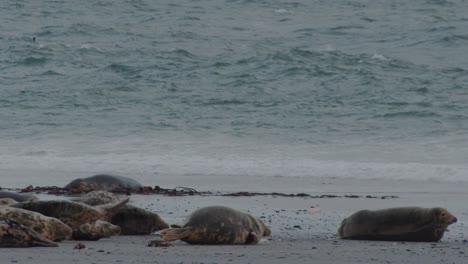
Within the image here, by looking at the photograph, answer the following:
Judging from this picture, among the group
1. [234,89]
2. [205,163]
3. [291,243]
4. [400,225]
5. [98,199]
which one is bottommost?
[291,243]

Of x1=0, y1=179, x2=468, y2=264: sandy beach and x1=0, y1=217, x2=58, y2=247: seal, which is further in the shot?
x1=0, y1=217, x2=58, y2=247: seal

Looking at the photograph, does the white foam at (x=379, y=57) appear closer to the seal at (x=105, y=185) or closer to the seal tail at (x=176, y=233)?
the seal at (x=105, y=185)

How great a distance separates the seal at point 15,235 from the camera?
19.7 feet

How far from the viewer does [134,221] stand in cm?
726

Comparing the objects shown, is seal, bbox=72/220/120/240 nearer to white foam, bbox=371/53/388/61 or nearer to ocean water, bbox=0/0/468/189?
ocean water, bbox=0/0/468/189

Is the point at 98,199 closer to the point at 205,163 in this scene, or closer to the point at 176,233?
the point at 176,233

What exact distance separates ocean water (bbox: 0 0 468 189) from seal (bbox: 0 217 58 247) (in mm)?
5542

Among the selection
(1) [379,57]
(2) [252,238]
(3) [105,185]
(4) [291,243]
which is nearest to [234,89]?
(1) [379,57]

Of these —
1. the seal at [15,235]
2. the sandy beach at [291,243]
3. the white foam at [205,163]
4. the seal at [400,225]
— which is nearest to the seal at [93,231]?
the sandy beach at [291,243]

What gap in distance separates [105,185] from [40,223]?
415 cm

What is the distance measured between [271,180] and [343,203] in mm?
2134

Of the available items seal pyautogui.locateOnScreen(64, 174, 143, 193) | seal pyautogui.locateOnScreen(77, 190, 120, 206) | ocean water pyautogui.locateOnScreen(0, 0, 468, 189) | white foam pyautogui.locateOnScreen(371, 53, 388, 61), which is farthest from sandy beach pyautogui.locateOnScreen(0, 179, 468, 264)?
white foam pyautogui.locateOnScreen(371, 53, 388, 61)

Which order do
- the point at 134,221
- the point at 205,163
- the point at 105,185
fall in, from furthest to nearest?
the point at 205,163 < the point at 105,185 < the point at 134,221

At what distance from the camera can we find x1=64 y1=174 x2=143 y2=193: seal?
10.4 metres
